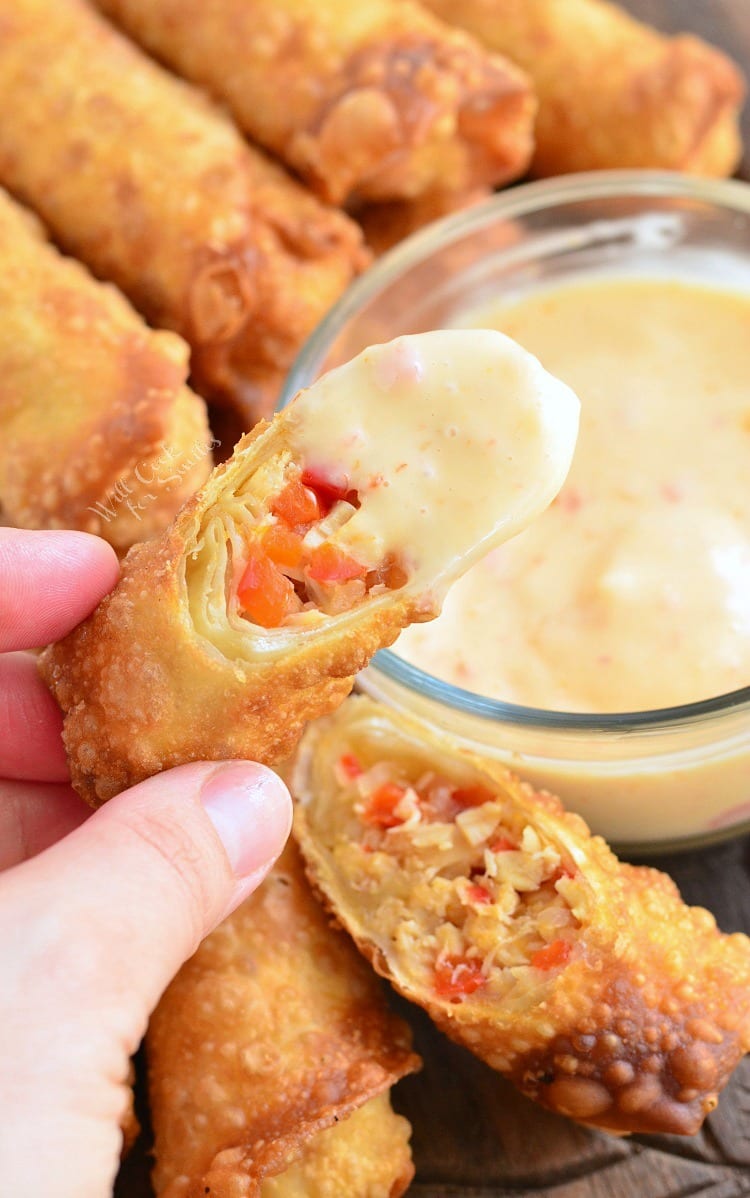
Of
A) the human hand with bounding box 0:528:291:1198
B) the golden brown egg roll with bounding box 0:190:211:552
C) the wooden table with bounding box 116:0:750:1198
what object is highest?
the human hand with bounding box 0:528:291:1198

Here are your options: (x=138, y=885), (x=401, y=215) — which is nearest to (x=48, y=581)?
(x=138, y=885)

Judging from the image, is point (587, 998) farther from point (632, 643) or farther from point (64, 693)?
point (64, 693)

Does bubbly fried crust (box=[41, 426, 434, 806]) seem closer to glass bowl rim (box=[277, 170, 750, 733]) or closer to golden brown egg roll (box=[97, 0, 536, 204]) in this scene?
glass bowl rim (box=[277, 170, 750, 733])

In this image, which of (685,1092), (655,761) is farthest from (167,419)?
(685,1092)

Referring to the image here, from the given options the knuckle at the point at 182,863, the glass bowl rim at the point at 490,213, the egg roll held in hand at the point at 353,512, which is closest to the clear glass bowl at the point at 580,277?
the glass bowl rim at the point at 490,213

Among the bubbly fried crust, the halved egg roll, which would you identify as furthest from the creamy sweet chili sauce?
the bubbly fried crust

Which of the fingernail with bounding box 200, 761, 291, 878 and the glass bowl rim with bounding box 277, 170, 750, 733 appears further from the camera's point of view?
the glass bowl rim with bounding box 277, 170, 750, 733

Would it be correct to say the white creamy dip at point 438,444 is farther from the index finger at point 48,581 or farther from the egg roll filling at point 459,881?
the egg roll filling at point 459,881
